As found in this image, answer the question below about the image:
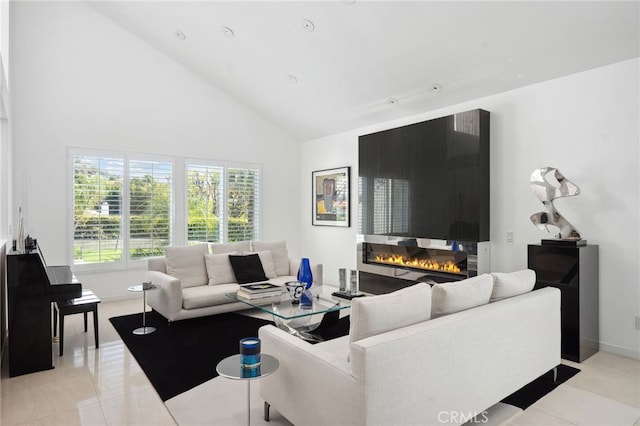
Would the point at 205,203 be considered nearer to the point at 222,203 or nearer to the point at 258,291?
the point at 222,203

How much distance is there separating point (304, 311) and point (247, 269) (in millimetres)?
1912

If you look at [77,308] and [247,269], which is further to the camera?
[247,269]

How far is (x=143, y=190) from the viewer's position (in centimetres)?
599

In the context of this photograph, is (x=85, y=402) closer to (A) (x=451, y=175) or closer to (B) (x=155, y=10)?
(A) (x=451, y=175)

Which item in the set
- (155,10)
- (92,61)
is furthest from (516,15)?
(92,61)

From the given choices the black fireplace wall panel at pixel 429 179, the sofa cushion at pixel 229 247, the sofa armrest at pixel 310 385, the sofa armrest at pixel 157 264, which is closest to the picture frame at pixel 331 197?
the black fireplace wall panel at pixel 429 179

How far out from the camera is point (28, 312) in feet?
10.8

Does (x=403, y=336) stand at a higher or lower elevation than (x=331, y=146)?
lower

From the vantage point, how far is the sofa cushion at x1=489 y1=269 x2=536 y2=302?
2684mm

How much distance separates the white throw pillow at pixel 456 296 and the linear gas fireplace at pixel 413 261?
81.6 inches

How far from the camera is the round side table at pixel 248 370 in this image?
2021mm

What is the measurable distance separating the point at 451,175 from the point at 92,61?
17.1 feet

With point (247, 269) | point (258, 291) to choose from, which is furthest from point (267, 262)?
point (258, 291)

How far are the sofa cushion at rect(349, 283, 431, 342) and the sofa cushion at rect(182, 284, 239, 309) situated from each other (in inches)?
113
